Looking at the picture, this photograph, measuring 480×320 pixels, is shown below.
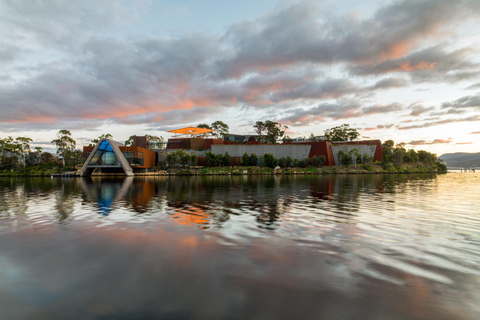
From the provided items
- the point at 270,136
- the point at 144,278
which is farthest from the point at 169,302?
the point at 270,136

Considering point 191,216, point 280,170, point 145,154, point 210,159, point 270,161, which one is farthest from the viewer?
point 270,161

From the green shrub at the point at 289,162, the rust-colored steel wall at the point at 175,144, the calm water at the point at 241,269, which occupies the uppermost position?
the rust-colored steel wall at the point at 175,144

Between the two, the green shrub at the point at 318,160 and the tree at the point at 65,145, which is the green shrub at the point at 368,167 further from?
the tree at the point at 65,145

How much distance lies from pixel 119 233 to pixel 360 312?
9035mm

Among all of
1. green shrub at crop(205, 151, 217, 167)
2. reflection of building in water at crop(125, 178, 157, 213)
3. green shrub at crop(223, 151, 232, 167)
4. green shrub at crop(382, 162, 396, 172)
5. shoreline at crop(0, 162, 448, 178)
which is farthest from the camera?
green shrub at crop(382, 162, 396, 172)

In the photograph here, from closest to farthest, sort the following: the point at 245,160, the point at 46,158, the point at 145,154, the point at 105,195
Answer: the point at 105,195 < the point at 145,154 < the point at 245,160 < the point at 46,158

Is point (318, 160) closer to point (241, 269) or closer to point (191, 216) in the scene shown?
point (191, 216)

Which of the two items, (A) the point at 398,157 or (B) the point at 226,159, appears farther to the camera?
(A) the point at 398,157

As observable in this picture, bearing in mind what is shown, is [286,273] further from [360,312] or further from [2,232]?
[2,232]

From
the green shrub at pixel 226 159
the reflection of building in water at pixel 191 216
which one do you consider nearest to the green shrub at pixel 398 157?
the green shrub at pixel 226 159

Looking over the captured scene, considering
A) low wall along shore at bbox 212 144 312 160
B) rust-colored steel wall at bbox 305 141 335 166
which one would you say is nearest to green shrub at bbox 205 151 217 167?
low wall along shore at bbox 212 144 312 160

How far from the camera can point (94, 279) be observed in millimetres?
5984

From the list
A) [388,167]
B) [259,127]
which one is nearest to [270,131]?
[259,127]

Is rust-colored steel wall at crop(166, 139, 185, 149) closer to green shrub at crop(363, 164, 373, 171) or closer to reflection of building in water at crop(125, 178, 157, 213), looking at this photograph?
green shrub at crop(363, 164, 373, 171)
